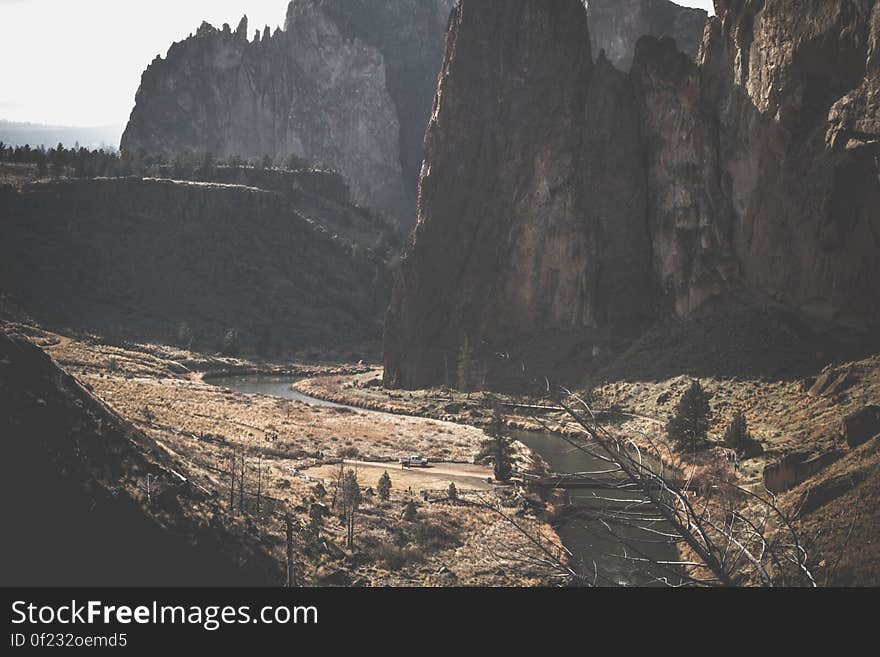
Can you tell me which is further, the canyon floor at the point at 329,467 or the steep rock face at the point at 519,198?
the steep rock face at the point at 519,198

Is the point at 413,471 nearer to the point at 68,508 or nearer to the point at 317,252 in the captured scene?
the point at 68,508

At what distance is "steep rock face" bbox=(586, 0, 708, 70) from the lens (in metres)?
148

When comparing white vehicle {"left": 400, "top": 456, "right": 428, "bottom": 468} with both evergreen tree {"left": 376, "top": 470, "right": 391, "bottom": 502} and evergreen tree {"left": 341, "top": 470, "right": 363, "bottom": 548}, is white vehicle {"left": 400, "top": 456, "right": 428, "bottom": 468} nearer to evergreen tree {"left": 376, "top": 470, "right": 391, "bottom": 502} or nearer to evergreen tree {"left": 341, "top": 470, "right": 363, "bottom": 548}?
evergreen tree {"left": 376, "top": 470, "right": 391, "bottom": 502}

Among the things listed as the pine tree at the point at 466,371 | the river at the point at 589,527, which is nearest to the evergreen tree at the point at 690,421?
the river at the point at 589,527

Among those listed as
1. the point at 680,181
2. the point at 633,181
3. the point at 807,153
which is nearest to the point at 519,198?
the point at 633,181

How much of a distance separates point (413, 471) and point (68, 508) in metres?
37.6

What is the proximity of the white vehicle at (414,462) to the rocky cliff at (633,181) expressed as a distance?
35.7 m

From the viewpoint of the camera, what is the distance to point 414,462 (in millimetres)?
72375

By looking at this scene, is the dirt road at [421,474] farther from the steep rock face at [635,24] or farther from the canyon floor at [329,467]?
the steep rock face at [635,24]

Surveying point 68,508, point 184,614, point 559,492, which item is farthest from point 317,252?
point 184,614

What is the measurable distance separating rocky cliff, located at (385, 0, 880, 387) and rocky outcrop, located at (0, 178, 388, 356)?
139 feet

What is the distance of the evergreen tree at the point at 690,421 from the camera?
69.8 metres

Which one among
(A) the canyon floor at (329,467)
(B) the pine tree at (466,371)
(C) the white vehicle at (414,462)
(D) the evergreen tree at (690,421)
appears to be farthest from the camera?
(B) the pine tree at (466,371)

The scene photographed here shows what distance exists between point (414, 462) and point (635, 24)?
10865 centimetres
